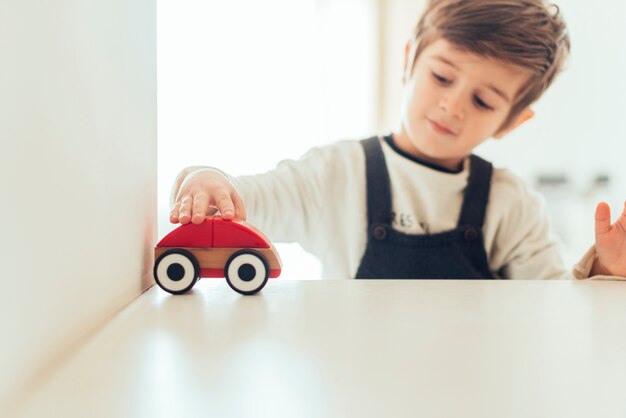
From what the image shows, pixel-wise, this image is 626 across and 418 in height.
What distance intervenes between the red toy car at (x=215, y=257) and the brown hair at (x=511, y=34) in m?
0.73

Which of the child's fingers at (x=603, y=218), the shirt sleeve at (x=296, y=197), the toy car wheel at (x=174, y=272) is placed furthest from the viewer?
the shirt sleeve at (x=296, y=197)

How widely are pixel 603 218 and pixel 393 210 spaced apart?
1.46ft

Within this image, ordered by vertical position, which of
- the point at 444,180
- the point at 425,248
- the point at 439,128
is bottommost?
the point at 425,248

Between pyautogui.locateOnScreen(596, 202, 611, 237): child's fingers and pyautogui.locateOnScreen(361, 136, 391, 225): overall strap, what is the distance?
0.42 meters

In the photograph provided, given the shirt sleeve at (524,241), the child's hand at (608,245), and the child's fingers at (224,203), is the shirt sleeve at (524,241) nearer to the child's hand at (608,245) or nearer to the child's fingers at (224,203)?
the child's hand at (608,245)

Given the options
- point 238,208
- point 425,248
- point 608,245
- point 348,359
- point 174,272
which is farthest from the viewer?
point 425,248

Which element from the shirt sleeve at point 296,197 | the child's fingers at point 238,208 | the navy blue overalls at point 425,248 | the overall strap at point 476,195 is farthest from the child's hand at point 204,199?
the overall strap at point 476,195

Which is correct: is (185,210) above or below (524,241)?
above

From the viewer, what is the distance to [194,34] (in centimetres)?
171

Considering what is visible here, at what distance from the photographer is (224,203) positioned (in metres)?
0.55

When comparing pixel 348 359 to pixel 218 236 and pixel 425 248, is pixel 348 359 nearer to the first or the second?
pixel 218 236

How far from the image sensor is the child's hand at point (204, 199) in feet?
1.67

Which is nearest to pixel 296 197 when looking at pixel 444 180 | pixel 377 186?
pixel 377 186

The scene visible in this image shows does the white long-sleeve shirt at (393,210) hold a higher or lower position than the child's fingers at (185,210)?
lower
